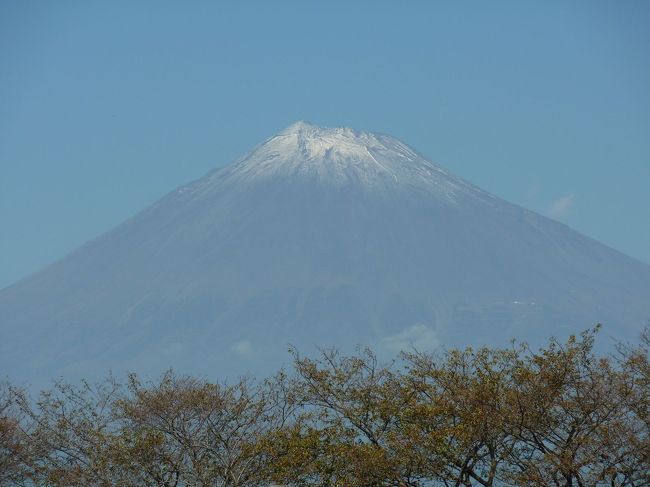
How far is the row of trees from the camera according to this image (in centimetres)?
2367

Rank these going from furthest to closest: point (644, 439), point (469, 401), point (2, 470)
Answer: point (2, 470) < point (469, 401) < point (644, 439)

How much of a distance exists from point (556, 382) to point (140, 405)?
8.84 m

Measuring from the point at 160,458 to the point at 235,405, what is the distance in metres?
2.20

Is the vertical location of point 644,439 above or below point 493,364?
below

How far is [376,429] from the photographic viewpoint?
2600cm

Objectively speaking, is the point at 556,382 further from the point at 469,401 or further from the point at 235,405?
the point at 235,405

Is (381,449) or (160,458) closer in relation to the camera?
(381,449)

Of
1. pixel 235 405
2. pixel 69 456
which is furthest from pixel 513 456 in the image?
pixel 69 456

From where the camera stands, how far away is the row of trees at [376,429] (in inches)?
932

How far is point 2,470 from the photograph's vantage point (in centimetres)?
2641

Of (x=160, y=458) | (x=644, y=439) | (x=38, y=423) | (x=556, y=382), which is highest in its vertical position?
(x=38, y=423)

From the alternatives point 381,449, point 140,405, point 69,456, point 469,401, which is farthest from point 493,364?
point 69,456

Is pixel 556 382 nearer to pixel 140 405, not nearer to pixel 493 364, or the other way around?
pixel 493 364

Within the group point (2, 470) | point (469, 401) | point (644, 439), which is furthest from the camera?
point (2, 470)
